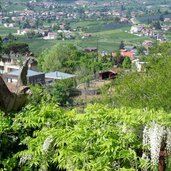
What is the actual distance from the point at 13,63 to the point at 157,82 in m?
26.3

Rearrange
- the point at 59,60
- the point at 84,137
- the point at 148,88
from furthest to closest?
the point at 59,60
the point at 148,88
the point at 84,137

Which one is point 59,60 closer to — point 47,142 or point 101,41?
point 47,142

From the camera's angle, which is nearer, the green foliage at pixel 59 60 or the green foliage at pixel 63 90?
the green foliage at pixel 63 90

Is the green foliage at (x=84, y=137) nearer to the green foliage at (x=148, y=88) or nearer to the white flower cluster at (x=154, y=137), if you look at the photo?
the white flower cluster at (x=154, y=137)

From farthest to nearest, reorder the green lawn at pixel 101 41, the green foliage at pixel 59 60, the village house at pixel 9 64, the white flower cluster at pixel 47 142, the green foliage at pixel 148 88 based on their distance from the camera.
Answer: the green lawn at pixel 101 41, the village house at pixel 9 64, the green foliage at pixel 59 60, the green foliage at pixel 148 88, the white flower cluster at pixel 47 142

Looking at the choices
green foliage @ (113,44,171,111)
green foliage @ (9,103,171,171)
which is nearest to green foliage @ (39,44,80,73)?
green foliage @ (113,44,171,111)

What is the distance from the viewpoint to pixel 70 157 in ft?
10.8

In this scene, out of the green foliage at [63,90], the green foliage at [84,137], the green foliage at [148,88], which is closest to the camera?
the green foliage at [84,137]

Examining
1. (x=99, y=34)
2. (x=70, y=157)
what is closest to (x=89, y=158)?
(x=70, y=157)

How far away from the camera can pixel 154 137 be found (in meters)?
3.62

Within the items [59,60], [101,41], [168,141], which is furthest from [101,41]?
[168,141]

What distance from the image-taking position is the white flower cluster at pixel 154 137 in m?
3.62

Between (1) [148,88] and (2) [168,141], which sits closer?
(2) [168,141]

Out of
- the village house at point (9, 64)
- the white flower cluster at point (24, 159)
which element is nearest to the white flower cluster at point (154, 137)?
the white flower cluster at point (24, 159)
